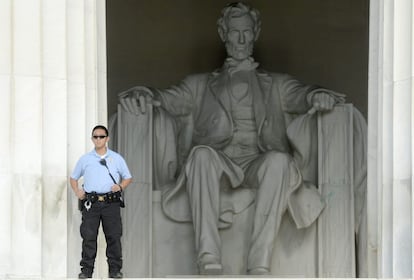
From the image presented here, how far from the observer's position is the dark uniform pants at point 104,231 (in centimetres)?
1677

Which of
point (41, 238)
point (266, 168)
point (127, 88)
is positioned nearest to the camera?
point (41, 238)

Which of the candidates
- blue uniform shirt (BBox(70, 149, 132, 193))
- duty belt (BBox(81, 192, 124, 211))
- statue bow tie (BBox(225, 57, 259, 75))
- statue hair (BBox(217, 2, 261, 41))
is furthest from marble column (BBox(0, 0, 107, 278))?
statue bow tie (BBox(225, 57, 259, 75))

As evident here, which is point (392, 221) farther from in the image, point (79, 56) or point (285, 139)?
point (285, 139)

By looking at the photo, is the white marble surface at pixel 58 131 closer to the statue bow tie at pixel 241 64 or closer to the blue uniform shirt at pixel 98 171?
the blue uniform shirt at pixel 98 171

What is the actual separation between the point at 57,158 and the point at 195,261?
392cm

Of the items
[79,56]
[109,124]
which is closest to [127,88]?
[109,124]

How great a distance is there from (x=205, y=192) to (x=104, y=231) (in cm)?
446

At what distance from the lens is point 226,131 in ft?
72.3

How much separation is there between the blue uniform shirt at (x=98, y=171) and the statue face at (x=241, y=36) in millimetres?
5153

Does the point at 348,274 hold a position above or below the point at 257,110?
below

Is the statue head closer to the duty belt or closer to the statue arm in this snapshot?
the statue arm

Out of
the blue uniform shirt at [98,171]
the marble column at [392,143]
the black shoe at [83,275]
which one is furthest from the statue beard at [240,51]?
the black shoe at [83,275]

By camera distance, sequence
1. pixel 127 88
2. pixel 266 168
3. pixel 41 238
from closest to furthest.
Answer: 1. pixel 41 238
2. pixel 266 168
3. pixel 127 88

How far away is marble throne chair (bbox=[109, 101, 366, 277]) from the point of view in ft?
70.6
